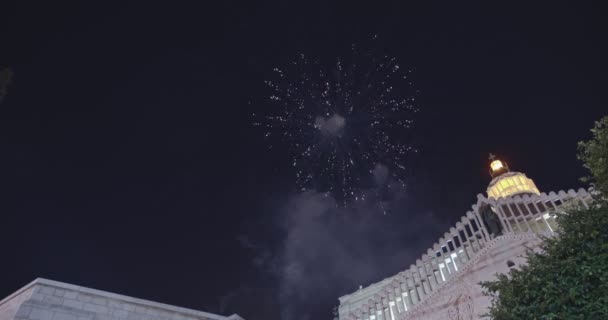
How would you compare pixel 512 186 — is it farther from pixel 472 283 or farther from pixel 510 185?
pixel 472 283

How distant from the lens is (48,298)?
14.3 meters

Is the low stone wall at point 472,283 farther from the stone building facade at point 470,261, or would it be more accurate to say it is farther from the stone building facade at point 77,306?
the stone building facade at point 77,306

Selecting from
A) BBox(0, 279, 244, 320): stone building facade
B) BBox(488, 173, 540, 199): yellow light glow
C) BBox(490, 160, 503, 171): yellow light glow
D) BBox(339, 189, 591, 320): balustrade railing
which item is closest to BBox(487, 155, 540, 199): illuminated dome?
BBox(488, 173, 540, 199): yellow light glow

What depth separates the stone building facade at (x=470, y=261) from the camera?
47.8 ft

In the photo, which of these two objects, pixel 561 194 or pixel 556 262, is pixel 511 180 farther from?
pixel 556 262

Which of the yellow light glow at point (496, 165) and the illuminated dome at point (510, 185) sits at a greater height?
the yellow light glow at point (496, 165)

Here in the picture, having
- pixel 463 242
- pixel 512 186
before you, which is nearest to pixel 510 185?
pixel 512 186

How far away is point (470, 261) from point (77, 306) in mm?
16129

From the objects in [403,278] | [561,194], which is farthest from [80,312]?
[561,194]

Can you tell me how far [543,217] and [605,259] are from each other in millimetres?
7483

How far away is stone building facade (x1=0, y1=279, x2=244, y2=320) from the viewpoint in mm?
13836

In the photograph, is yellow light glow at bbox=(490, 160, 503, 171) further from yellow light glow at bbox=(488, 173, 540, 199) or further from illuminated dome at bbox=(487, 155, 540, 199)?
yellow light glow at bbox=(488, 173, 540, 199)

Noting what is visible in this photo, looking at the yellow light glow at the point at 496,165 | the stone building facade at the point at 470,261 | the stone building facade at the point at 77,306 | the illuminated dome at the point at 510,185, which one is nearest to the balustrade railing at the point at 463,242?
the stone building facade at the point at 470,261

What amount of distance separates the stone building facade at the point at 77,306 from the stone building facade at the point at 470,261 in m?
7.72
